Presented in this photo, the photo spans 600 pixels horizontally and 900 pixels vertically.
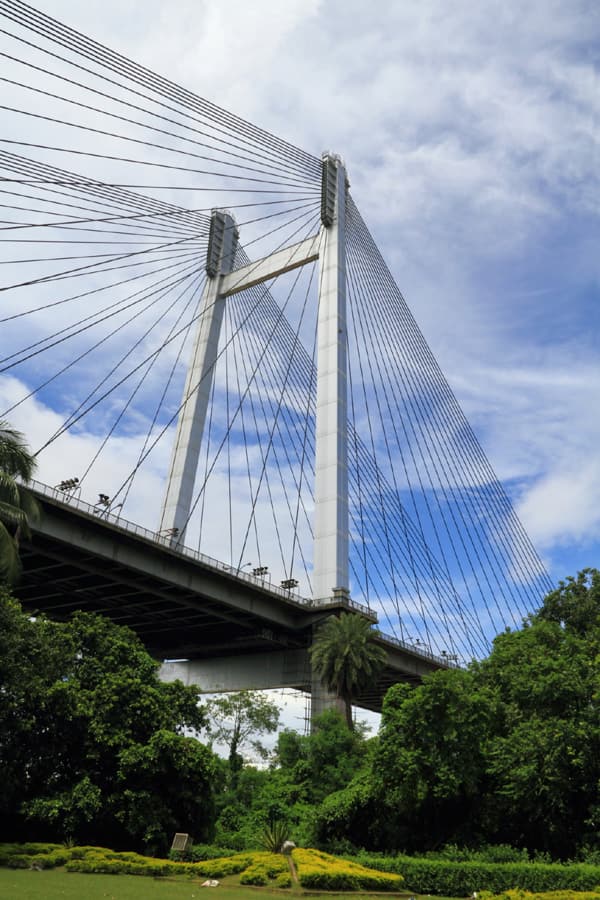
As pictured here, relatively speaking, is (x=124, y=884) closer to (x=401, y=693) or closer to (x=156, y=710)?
(x=156, y=710)

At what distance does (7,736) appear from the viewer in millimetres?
27516

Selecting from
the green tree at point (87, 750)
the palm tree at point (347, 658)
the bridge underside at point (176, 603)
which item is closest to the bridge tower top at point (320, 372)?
the palm tree at point (347, 658)

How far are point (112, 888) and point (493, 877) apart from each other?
10.2m

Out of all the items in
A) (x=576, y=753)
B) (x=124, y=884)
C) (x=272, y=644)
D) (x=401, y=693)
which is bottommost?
(x=124, y=884)

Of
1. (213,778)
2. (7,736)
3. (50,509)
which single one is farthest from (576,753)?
(50,509)

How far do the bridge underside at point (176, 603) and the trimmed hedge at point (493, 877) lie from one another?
83.0 ft

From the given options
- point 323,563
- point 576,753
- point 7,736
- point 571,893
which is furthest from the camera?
point 323,563

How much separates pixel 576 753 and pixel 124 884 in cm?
1442

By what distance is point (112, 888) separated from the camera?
1944cm

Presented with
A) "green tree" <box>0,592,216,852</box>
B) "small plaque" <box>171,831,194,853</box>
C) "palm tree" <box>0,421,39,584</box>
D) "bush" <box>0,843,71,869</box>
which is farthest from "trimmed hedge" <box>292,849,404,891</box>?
"palm tree" <box>0,421,39,584</box>

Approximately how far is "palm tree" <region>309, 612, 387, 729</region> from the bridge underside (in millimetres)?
2057

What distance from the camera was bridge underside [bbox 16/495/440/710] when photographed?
43375 mm

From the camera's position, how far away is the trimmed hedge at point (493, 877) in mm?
20984

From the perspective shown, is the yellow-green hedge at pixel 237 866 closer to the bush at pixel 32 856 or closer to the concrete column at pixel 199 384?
the bush at pixel 32 856
